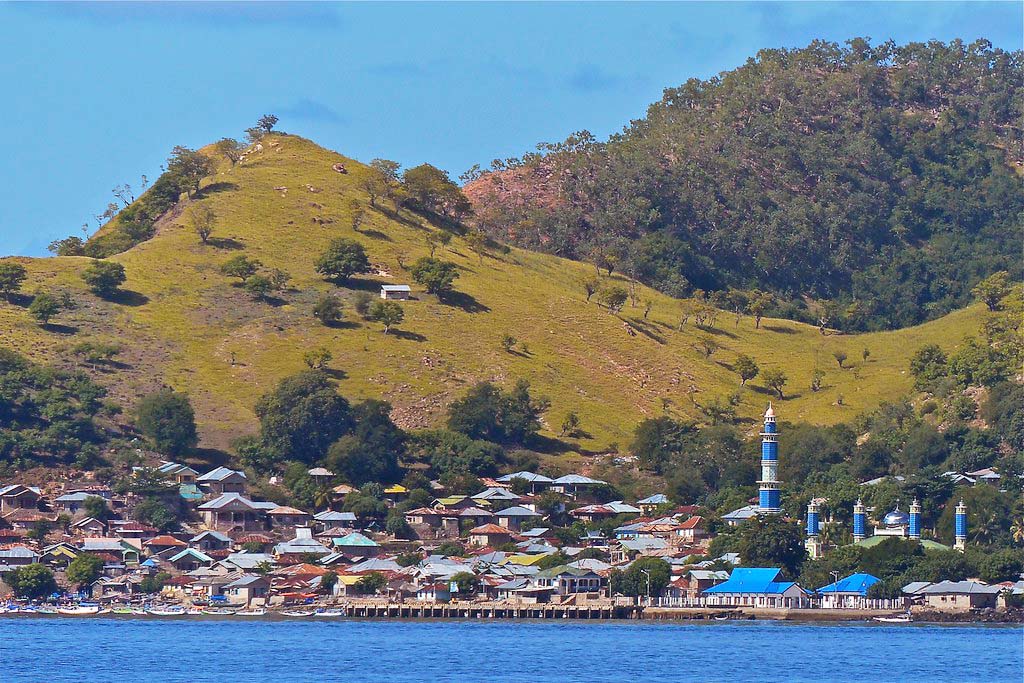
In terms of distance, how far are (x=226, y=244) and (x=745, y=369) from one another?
45118mm

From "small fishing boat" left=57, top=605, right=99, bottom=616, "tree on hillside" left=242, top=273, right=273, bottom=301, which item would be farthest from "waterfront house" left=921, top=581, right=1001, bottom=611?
"tree on hillside" left=242, top=273, right=273, bottom=301

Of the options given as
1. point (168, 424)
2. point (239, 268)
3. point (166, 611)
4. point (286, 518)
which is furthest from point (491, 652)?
point (239, 268)

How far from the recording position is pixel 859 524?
141 metres

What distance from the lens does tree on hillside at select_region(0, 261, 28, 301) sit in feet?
573

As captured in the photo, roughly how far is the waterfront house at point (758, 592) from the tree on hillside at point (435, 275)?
60334 mm

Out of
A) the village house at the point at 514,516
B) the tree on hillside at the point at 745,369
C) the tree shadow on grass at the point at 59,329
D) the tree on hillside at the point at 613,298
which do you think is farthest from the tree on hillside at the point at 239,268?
the village house at the point at 514,516

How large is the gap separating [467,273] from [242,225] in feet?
65.5

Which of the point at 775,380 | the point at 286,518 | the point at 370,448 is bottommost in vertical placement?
the point at 286,518

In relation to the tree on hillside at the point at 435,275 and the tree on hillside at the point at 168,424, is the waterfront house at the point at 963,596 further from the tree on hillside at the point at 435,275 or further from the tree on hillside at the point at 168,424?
the tree on hillside at the point at 435,275

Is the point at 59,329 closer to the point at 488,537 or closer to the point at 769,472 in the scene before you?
the point at 488,537

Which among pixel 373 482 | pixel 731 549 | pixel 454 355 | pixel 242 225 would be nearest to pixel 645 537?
pixel 731 549

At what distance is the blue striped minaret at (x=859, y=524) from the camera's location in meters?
141

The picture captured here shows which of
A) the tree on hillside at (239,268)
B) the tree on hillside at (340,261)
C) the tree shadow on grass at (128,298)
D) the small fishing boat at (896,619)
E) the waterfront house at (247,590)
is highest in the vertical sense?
the tree on hillside at (340,261)

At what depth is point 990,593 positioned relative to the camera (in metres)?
124
